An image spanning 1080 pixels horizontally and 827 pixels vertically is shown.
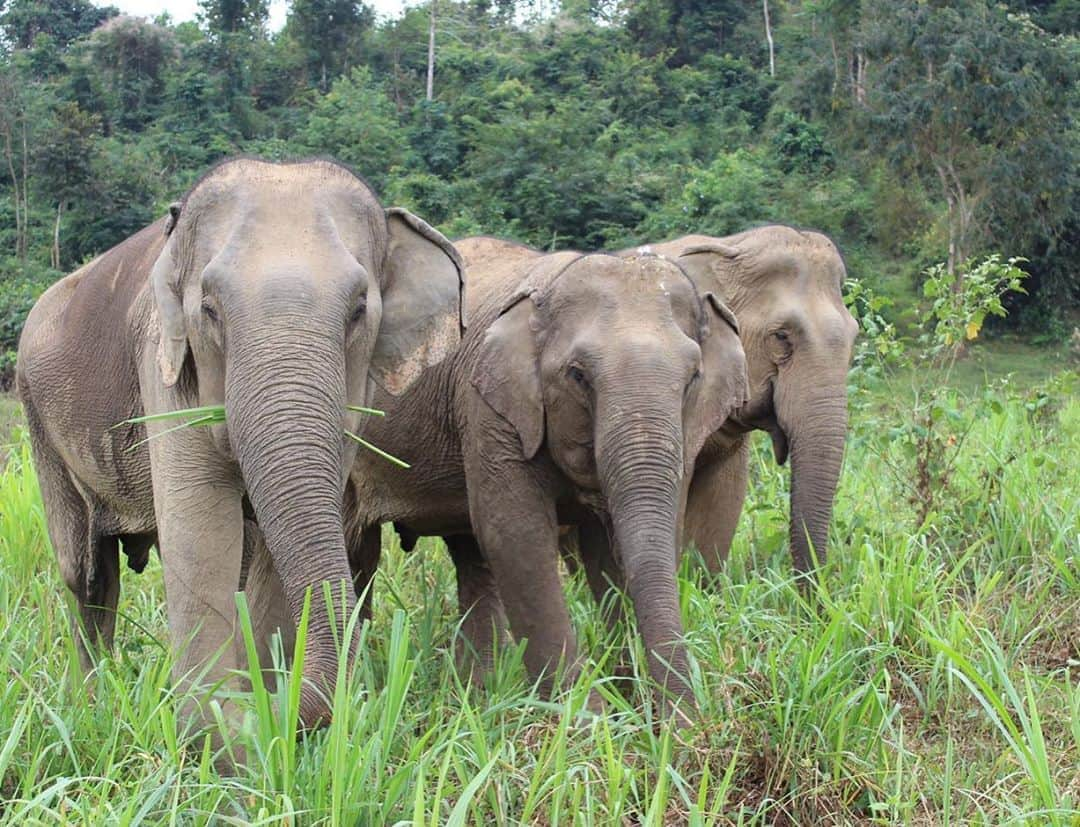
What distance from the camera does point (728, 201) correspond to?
2994 cm

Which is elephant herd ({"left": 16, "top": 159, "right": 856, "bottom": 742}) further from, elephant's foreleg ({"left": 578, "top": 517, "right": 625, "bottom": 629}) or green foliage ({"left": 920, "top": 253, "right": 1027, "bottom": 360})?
green foliage ({"left": 920, "top": 253, "right": 1027, "bottom": 360})

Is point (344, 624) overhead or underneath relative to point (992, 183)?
overhead

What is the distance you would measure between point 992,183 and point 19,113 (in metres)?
20.3

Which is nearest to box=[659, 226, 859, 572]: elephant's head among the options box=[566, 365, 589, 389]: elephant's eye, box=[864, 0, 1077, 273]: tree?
box=[566, 365, 589, 389]: elephant's eye

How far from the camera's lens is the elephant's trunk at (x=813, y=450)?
5.55 m

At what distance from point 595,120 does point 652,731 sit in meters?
33.6

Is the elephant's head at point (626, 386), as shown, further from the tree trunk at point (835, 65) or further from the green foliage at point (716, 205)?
the tree trunk at point (835, 65)

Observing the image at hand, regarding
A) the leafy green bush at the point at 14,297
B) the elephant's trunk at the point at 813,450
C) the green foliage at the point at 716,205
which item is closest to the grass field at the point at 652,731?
the elephant's trunk at the point at 813,450

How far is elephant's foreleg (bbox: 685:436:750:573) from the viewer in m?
5.73

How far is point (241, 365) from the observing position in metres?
3.29

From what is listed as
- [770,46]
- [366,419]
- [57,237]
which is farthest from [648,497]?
[770,46]

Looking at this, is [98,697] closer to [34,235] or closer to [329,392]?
[329,392]

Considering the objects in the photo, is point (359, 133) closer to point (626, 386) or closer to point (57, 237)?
point (57, 237)

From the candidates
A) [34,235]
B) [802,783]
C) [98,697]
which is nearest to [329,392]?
[98,697]
